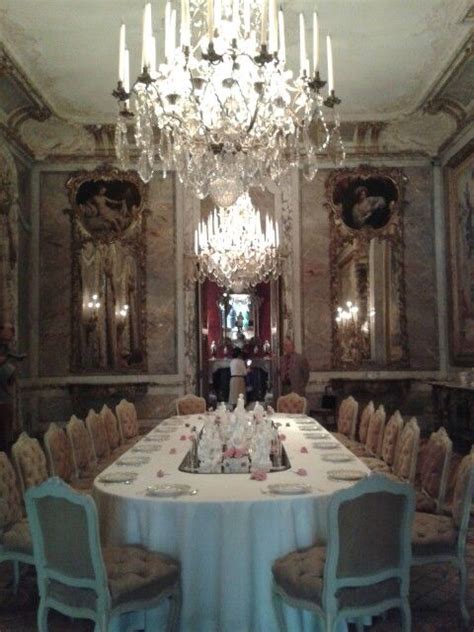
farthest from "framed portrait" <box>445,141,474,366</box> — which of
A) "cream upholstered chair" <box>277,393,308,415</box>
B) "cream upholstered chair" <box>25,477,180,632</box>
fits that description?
"cream upholstered chair" <box>25,477,180,632</box>

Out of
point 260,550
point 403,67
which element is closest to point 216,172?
point 260,550

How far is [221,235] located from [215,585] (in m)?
5.78

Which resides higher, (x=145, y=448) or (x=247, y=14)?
(x=247, y=14)

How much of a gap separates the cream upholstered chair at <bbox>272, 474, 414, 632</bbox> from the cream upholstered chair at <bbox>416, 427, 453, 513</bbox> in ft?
4.37

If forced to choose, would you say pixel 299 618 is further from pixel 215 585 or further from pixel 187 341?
pixel 187 341

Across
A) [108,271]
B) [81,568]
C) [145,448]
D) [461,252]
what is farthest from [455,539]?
[108,271]

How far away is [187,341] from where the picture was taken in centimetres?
1161

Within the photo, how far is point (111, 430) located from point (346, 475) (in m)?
3.61

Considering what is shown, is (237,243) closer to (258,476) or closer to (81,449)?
(81,449)

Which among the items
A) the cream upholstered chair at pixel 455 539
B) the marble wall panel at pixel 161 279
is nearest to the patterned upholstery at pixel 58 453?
the cream upholstered chair at pixel 455 539

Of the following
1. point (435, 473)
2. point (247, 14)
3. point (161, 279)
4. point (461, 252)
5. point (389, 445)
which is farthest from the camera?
point (161, 279)

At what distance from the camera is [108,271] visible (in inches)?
456

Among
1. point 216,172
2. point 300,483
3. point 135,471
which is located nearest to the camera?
point 300,483

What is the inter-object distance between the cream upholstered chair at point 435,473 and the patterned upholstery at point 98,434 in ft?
9.77
